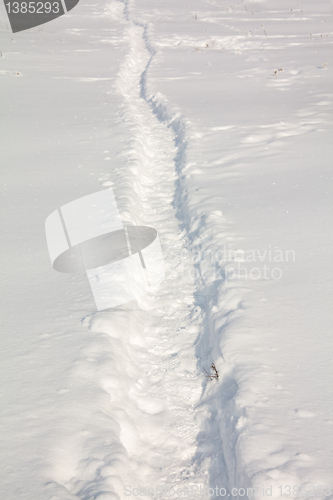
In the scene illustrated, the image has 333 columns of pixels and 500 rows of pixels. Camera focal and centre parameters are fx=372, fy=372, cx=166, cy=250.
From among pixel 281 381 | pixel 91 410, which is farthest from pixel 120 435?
pixel 281 381

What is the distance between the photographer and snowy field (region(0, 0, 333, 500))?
64.3 inches

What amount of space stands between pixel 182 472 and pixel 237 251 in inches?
62.2

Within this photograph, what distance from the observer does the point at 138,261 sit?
10.2 feet

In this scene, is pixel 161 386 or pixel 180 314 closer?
pixel 161 386

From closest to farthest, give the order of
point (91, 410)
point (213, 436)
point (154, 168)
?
point (91, 410) → point (213, 436) → point (154, 168)

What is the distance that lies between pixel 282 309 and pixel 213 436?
2.78 feet

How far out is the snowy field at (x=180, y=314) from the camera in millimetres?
1633

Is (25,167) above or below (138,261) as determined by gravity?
above

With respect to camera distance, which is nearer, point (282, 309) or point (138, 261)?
point (282, 309)

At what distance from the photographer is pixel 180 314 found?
2.79 m

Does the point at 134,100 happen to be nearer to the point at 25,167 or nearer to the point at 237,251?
the point at 25,167

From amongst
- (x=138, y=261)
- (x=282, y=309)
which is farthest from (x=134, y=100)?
(x=282, y=309)

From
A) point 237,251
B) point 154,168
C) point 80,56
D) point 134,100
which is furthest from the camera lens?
point 80,56

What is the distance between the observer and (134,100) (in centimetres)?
699
